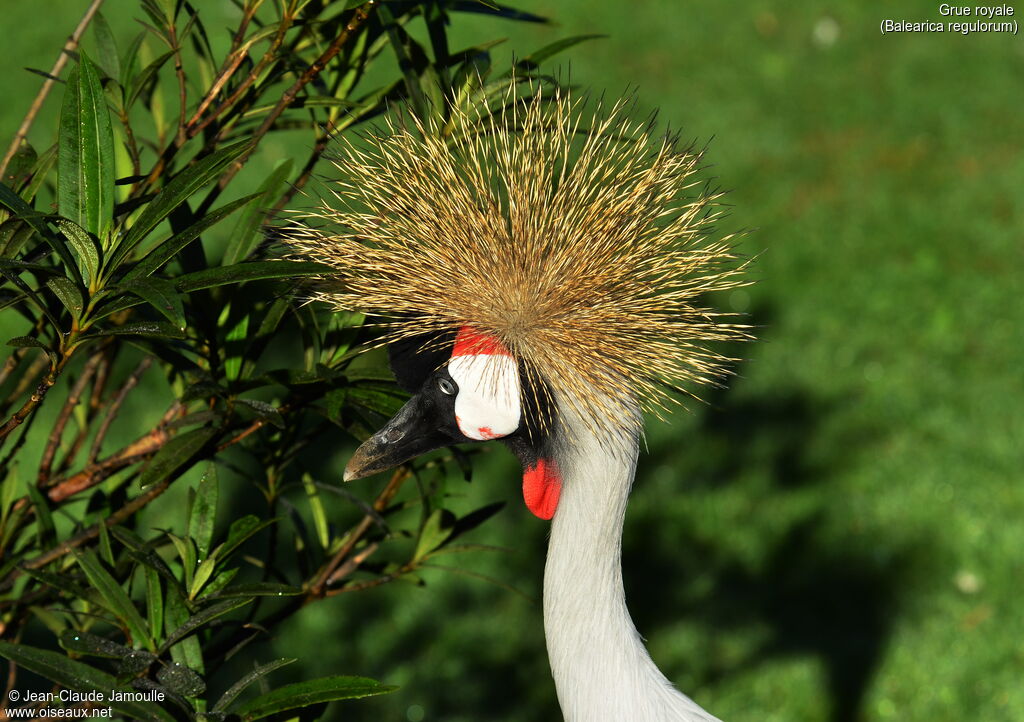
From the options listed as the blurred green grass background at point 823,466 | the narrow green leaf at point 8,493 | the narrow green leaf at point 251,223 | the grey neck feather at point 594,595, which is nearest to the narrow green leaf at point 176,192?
the narrow green leaf at point 251,223

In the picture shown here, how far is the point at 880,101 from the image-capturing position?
15.2 ft

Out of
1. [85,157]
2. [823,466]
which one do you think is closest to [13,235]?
[85,157]

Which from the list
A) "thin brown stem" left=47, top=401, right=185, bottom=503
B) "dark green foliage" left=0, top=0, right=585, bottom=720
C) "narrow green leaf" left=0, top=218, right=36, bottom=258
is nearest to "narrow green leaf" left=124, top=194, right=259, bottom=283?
"dark green foliage" left=0, top=0, right=585, bottom=720

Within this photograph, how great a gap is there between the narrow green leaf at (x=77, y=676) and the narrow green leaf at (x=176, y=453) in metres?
0.20

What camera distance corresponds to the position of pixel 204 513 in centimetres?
129

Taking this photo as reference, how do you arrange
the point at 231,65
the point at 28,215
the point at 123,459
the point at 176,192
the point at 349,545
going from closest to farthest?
the point at 28,215, the point at 176,192, the point at 231,65, the point at 123,459, the point at 349,545

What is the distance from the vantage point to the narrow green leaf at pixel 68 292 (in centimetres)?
99

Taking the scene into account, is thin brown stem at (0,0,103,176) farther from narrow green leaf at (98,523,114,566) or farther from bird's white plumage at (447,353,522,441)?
bird's white plumage at (447,353,522,441)

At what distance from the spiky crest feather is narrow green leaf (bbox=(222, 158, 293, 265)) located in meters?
0.05

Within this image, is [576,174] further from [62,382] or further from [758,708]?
[62,382]

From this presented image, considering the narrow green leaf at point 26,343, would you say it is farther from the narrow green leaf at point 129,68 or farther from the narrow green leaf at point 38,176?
the narrow green leaf at point 129,68

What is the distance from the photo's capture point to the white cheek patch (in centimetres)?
117

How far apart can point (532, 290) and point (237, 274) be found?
302 millimetres

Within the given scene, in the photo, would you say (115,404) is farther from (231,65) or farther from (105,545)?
(231,65)
